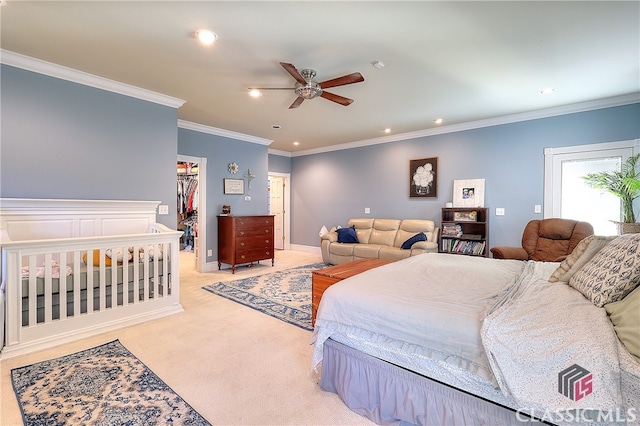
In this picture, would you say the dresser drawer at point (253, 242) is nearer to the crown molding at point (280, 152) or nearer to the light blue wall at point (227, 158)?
the light blue wall at point (227, 158)

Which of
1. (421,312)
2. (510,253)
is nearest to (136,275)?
(421,312)

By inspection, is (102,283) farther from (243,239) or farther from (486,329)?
(486,329)

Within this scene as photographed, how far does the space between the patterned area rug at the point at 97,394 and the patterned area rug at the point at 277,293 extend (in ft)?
4.33

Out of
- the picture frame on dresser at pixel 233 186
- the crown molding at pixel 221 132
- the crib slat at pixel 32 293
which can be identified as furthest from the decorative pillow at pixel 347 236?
the crib slat at pixel 32 293

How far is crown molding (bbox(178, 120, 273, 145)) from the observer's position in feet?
16.3

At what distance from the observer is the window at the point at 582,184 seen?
386cm

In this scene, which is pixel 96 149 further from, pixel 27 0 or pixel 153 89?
pixel 27 0

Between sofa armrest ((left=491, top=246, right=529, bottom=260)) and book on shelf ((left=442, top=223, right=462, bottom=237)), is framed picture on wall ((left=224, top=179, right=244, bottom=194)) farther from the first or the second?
sofa armrest ((left=491, top=246, right=529, bottom=260))

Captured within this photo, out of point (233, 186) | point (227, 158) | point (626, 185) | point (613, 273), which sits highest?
point (227, 158)

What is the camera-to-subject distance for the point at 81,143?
3.22 m

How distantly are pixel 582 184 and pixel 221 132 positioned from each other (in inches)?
228

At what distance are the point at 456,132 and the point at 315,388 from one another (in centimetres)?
480

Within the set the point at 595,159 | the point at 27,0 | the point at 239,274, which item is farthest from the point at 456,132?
the point at 27,0

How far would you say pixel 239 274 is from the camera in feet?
16.6
